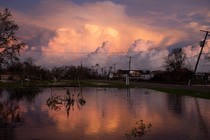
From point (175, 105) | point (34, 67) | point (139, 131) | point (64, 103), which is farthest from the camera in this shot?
point (34, 67)

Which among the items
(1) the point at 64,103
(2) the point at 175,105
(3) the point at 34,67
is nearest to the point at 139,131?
(2) the point at 175,105

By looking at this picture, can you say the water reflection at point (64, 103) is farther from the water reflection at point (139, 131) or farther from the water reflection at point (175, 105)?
the water reflection at point (139, 131)

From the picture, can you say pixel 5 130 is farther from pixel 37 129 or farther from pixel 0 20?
pixel 0 20

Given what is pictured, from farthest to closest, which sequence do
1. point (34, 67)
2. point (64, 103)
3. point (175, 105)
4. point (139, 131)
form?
1. point (34, 67)
2. point (64, 103)
3. point (175, 105)
4. point (139, 131)

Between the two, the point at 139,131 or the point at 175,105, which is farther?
the point at 175,105

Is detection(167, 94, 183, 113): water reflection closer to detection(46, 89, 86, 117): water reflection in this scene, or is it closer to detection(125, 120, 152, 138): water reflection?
detection(46, 89, 86, 117): water reflection

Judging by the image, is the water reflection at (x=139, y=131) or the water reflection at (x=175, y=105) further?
the water reflection at (x=175, y=105)

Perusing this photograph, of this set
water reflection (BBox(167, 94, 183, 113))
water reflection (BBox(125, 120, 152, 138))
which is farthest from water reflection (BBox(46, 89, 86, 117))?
water reflection (BBox(125, 120, 152, 138))

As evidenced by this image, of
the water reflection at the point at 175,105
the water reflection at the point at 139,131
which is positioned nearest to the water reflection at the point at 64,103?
the water reflection at the point at 175,105

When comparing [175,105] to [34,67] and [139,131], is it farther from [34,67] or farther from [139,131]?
[34,67]

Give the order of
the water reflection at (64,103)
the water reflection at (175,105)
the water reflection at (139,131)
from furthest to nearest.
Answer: the water reflection at (64,103), the water reflection at (175,105), the water reflection at (139,131)

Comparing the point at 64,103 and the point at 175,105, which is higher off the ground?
the point at 64,103

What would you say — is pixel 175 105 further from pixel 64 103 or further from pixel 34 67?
pixel 34 67

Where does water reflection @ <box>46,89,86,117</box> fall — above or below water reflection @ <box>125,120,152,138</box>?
above
